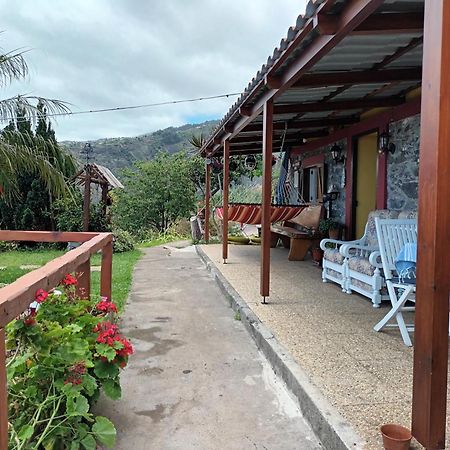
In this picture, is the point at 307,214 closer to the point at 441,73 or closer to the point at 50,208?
the point at 441,73

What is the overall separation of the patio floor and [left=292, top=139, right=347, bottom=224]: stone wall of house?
221 cm

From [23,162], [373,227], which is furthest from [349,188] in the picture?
[23,162]

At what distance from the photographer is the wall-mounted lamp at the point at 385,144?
18.7 ft

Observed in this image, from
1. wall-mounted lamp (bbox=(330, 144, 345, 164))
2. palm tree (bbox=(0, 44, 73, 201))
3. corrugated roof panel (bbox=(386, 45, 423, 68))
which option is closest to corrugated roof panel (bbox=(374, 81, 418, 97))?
corrugated roof panel (bbox=(386, 45, 423, 68))

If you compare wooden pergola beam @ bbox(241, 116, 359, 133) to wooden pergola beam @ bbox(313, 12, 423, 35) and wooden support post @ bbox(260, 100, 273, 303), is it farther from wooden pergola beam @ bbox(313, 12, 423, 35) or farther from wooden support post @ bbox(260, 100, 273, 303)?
wooden pergola beam @ bbox(313, 12, 423, 35)

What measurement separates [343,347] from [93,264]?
5.95m

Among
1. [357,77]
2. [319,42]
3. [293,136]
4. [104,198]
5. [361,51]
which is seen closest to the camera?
[319,42]

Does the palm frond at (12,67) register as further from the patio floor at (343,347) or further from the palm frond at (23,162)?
the patio floor at (343,347)

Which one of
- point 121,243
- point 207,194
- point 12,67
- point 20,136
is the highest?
point 12,67

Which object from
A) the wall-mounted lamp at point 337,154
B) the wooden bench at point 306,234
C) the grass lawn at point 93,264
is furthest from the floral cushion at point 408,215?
the grass lawn at point 93,264

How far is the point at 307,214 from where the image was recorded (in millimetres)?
7574

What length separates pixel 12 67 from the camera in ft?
20.3

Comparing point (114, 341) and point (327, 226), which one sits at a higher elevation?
point (327, 226)

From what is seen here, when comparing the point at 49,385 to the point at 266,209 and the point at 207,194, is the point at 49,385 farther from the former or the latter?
the point at 207,194
